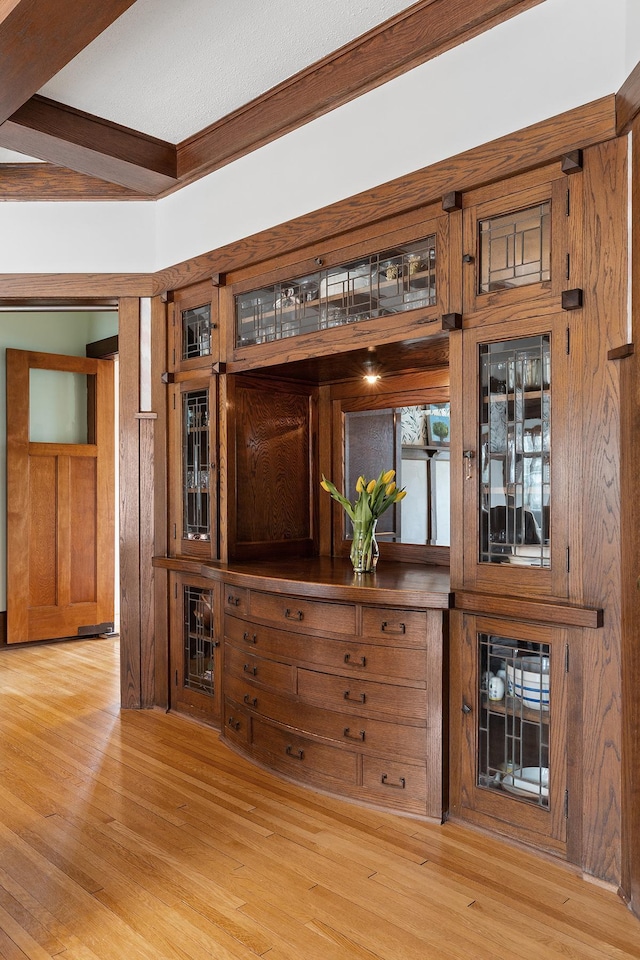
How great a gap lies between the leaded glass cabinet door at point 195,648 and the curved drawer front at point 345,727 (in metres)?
0.53

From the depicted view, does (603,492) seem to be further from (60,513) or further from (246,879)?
(60,513)

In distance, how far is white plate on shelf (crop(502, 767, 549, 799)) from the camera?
2432 millimetres

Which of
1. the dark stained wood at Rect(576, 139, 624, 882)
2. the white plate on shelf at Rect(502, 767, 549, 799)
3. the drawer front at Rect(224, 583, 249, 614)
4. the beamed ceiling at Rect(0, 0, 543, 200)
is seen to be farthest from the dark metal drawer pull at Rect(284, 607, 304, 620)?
the beamed ceiling at Rect(0, 0, 543, 200)

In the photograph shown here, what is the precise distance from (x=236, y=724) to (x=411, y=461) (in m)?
1.56

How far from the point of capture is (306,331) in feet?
10.9

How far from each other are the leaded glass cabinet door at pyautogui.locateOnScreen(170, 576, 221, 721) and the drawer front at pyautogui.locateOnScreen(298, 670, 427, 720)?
0.85 meters

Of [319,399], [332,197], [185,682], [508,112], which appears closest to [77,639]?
[185,682]

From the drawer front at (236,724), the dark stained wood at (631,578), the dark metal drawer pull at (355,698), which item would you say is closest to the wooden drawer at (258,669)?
the drawer front at (236,724)

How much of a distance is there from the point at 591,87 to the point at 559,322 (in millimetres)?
740

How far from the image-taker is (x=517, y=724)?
8.22ft

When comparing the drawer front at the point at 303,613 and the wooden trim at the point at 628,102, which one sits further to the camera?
the drawer front at the point at 303,613

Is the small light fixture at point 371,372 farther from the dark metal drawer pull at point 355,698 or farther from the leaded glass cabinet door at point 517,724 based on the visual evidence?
the dark metal drawer pull at point 355,698

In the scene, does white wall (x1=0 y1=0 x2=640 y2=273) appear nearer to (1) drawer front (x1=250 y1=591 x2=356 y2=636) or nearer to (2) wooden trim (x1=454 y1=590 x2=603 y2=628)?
(2) wooden trim (x1=454 y1=590 x2=603 y2=628)

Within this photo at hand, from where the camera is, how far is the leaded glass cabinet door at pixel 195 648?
3756mm
